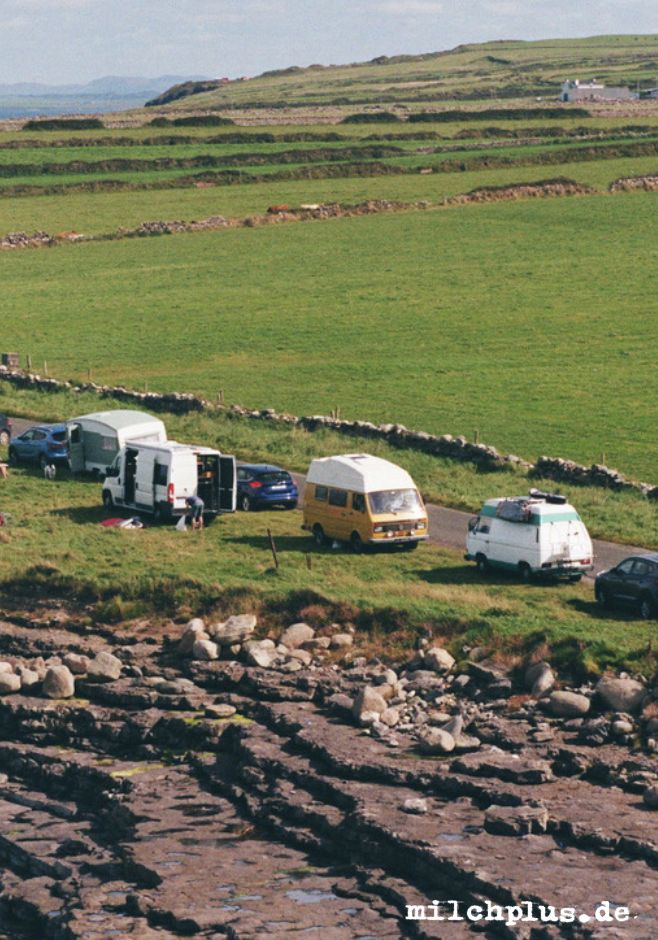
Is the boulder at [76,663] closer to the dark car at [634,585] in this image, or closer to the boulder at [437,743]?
the boulder at [437,743]

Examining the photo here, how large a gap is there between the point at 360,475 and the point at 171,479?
278 inches

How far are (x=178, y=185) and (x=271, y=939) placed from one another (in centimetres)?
12241

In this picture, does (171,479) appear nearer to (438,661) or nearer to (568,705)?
(438,661)

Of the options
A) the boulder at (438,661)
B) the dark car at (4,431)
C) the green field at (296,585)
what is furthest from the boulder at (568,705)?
the dark car at (4,431)

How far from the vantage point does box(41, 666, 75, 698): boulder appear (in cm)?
3928

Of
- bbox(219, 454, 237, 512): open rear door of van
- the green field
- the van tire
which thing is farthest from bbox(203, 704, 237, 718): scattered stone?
bbox(219, 454, 237, 512): open rear door of van

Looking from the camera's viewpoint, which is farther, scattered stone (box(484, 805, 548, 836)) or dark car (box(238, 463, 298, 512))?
dark car (box(238, 463, 298, 512))

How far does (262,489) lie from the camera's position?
182 feet

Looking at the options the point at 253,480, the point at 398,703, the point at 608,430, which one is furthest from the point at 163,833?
the point at 608,430

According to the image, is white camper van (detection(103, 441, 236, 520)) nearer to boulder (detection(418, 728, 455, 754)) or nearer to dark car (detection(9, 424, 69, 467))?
dark car (detection(9, 424, 69, 467))

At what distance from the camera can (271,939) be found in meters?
27.0

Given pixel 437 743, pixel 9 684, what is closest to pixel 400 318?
pixel 9 684

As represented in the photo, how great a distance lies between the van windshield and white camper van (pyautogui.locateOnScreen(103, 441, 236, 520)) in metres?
6.37

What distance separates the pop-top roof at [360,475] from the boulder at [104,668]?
11.5 meters
